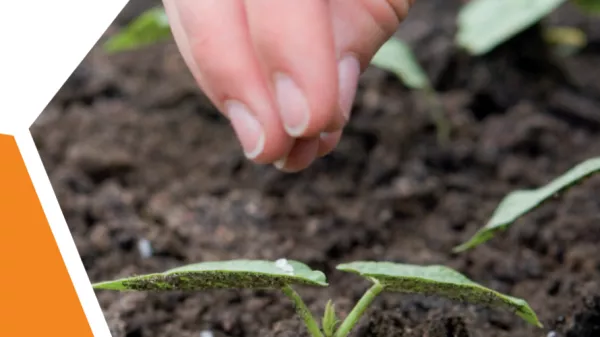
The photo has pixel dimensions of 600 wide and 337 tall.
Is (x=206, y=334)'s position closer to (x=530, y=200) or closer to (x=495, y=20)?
(x=530, y=200)

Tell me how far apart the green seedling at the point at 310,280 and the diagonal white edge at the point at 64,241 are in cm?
7

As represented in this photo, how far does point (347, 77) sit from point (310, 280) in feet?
0.68

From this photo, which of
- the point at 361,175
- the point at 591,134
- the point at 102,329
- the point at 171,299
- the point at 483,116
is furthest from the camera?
the point at 483,116

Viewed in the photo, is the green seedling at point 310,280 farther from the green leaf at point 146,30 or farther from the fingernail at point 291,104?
the green leaf at point 146,30

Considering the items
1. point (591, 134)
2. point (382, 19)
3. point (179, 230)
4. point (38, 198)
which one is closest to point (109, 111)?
point (179, 230)

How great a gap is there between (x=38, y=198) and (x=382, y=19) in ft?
1.44

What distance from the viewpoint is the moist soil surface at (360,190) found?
1017 millimetres

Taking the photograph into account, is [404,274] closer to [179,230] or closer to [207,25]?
[207,25]

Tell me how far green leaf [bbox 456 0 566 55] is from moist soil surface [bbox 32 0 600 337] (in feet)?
0.44

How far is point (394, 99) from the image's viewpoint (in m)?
1.81

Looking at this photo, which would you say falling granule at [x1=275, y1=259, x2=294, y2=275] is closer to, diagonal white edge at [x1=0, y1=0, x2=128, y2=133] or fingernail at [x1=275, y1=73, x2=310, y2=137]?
fingernail at [x1=275, y1=73, x2=310, y2=137]

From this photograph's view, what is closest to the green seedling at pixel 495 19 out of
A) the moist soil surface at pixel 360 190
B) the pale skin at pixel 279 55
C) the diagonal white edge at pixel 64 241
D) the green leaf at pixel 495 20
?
the green leaf at pixel 495 20

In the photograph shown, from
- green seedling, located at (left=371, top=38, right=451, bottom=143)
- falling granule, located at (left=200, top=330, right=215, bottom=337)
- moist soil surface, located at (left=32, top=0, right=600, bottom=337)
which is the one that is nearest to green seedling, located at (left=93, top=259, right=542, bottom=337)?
moist soil surface, located at (left=32, top=0, right=600, bottom=337)

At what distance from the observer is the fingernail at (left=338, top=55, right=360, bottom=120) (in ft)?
2.42
